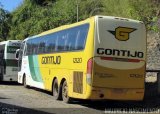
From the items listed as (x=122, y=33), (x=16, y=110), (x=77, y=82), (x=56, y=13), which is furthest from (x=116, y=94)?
(x=56, y=13)

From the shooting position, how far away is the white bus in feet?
101

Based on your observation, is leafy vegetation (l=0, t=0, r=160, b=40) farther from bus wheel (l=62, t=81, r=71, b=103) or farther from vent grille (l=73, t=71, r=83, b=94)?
vent grille (l=73, t=71, r=83, b=94)

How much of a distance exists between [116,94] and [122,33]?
7.18ft

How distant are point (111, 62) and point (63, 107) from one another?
242 cm

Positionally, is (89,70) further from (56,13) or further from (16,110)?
(56,13)

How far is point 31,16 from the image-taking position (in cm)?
A: 6019

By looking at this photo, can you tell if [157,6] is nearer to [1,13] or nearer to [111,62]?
[111,62]

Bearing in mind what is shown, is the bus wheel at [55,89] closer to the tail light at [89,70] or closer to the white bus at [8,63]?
the tail light at [89,70]

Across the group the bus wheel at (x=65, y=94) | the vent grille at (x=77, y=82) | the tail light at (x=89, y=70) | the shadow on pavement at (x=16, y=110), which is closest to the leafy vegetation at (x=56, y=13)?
the bus wheel at (x=65, y=94)

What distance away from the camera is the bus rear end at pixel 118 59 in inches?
659

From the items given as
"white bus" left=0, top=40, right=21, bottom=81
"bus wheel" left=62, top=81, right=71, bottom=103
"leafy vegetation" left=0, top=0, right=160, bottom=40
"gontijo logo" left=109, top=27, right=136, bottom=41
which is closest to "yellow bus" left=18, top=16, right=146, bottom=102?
"gontijo logo" left=109, top=27, right=136, bottom=41

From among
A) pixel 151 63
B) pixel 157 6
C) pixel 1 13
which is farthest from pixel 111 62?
pixel 1 13

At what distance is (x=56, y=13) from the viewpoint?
53.9 m

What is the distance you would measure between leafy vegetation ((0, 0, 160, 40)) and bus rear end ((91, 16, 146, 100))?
7.88 meters
